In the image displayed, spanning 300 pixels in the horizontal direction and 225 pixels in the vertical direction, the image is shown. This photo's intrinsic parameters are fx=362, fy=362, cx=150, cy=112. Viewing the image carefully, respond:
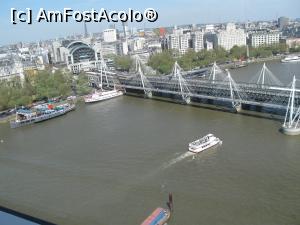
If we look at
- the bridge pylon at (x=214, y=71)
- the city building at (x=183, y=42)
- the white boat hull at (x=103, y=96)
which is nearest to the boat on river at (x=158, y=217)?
the bridge pylon at (x=214, y=71)

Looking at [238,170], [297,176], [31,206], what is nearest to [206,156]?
[238,170]

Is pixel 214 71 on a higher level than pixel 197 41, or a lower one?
lower

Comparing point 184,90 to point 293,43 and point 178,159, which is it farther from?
point 293,43

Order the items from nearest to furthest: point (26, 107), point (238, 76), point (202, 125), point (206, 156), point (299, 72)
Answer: point (206, 156) < point (202, 125) < point (26, 107) < point (299, 72) < point (238, 76)

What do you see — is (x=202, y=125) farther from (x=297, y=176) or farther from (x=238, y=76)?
(x=238, y=76)

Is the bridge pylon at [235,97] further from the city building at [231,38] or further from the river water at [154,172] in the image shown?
the city building at [231,38]

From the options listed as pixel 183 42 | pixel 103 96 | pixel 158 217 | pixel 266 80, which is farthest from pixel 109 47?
pixel 158 217

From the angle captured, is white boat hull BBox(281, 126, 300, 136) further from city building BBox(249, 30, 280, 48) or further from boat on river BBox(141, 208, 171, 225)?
city building BBox(249, 30, 280, 48)
